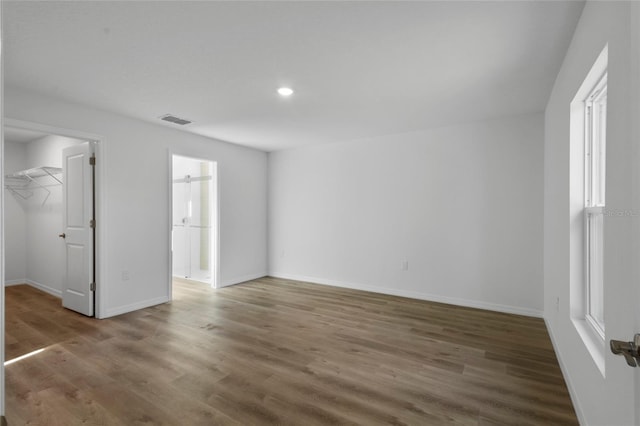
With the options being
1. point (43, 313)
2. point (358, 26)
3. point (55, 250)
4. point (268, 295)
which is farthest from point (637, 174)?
point (55, 250)

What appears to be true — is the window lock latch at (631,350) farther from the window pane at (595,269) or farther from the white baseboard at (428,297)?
the white baseboard at (428,297)

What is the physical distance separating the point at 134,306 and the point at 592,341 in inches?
176

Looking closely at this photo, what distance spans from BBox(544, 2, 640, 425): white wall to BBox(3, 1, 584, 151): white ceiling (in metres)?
0.31

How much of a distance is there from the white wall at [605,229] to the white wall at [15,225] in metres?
7.43

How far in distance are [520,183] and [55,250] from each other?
6.60m

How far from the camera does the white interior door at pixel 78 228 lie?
12.2ft

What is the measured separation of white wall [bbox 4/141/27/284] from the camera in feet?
17.5

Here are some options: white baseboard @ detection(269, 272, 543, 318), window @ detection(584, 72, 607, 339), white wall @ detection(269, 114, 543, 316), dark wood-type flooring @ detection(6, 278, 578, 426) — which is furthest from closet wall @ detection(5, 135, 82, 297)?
window @ detection(584, 72, 607, 339)

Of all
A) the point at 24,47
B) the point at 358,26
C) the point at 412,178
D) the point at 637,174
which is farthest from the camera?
the point at 412,178

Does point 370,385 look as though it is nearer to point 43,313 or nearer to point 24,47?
point 24,47

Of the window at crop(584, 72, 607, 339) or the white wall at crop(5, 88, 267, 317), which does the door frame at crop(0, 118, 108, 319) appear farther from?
the window at crop(584, 72, 607, 339)

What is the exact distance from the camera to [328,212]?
5.40m

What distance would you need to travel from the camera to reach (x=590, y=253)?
81.6 inches

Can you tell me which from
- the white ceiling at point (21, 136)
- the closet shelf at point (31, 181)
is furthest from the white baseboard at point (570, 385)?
the white ceiling at point (21, 136)
